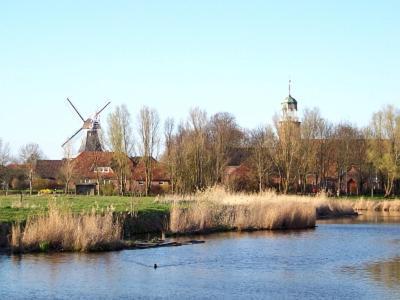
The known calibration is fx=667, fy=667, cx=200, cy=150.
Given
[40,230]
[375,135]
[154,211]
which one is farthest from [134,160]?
[40,230]

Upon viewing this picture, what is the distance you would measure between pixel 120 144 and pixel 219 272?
45.4 meters

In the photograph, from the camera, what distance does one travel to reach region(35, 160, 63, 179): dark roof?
266ft

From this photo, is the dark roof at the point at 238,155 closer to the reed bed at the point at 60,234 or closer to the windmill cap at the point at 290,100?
the windmill cap at the point at 290,100

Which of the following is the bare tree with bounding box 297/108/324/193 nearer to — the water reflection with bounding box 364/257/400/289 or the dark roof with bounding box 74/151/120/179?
the dark roof with bounding box 74/151/120/179

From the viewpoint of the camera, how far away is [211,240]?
2788cm

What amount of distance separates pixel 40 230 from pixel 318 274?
9272mm

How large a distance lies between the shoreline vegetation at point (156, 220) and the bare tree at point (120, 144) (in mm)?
21390

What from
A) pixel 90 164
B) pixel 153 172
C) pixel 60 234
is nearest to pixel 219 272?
pixel 60 234

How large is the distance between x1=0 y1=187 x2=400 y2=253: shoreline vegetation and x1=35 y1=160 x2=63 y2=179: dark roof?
42678 millimetres

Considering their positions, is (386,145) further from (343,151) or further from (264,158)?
(264,158)

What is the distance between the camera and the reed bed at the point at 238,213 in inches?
1204

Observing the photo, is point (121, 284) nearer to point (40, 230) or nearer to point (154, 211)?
point (40, 230)

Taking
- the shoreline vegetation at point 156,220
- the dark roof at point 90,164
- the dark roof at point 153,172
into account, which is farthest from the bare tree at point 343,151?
the dark roof at point 90,164

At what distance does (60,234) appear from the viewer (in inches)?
888
